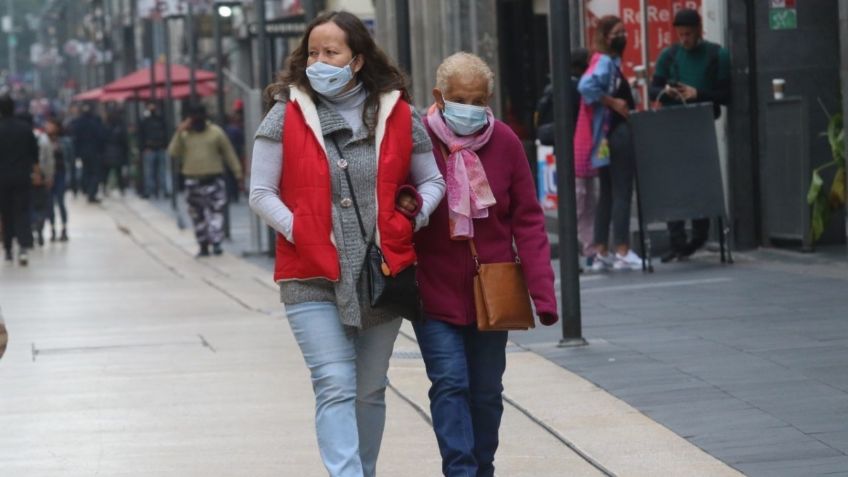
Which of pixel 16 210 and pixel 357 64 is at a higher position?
pixel 357 64

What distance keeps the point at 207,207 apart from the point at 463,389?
16.2 m

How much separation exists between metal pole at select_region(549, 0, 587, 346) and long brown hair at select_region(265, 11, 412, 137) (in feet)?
13.8

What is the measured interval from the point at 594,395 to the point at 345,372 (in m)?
2.84

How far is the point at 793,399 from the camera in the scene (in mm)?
8188

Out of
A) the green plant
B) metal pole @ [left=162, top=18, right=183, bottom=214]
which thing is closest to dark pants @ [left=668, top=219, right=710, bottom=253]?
the green plant

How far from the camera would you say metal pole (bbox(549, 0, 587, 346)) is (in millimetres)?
10344

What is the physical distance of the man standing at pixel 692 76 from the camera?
49.5ft

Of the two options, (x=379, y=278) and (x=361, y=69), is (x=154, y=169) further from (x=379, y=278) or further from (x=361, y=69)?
(x=379, y=278)

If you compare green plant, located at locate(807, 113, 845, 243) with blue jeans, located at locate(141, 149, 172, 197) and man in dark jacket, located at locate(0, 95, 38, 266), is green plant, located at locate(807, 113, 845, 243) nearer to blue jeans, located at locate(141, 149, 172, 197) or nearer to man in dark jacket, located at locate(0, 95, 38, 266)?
man in dark jacket, located at locate(0, 95, 38, 266)

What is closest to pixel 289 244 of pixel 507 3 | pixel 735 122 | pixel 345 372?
pixel 345 372

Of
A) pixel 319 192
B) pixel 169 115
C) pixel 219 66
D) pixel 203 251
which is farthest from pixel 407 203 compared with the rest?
pixel 169 115

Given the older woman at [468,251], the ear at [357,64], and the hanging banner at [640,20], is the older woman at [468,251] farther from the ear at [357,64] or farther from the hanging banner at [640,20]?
the hanging banner at [640,20]

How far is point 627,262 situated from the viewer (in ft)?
49.2

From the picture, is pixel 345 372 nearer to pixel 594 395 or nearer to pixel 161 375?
pixel 594 395
